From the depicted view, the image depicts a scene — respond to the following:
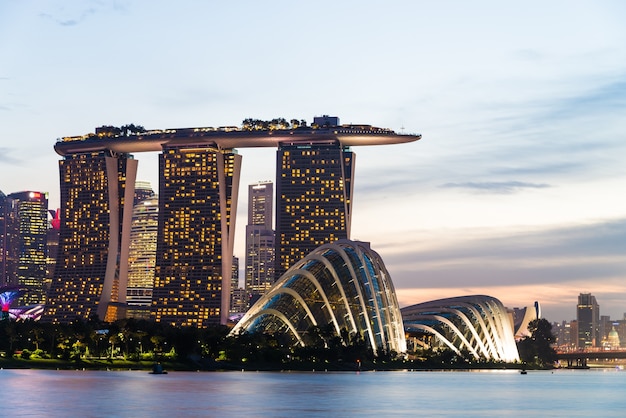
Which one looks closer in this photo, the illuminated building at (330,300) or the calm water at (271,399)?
the calm water at (271,399)

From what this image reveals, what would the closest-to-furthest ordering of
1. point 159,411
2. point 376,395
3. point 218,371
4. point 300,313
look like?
1. point 159,411
2. point 376,395
3. point 218,371
4. point 300,313

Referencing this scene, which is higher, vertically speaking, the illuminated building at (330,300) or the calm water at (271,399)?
the illuminated building at (330,300)

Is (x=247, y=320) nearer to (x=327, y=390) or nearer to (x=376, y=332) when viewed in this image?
(x=376, y=332)

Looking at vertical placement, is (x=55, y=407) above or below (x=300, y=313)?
below

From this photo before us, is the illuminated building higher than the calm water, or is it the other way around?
the illuminated building

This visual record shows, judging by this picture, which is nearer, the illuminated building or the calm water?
the calm water

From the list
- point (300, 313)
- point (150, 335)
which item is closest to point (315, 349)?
point (300, 313)
